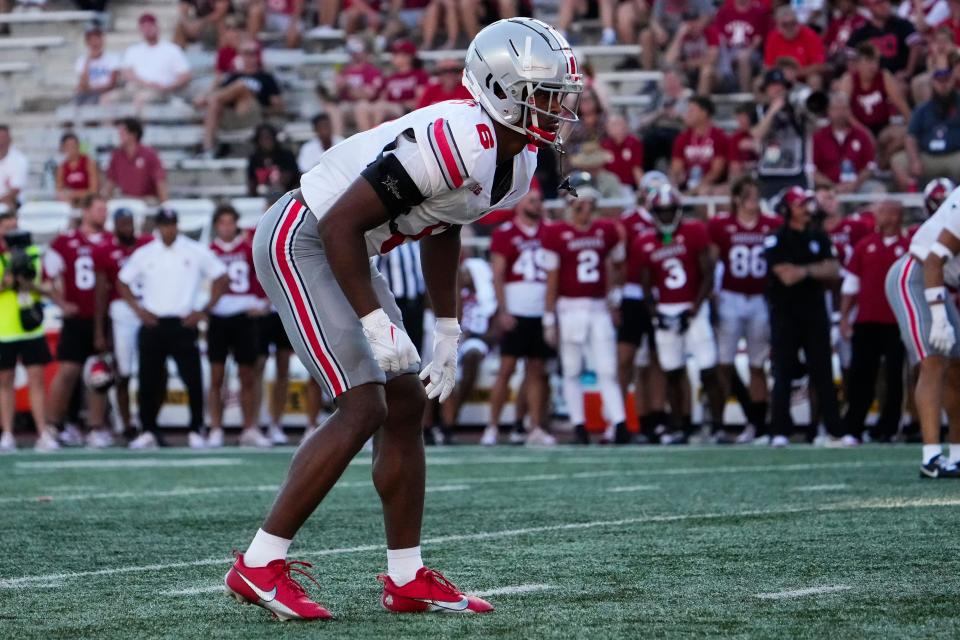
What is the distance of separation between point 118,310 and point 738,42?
6.06 metres

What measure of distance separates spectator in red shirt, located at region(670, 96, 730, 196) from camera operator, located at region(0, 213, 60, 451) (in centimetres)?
Result: 524

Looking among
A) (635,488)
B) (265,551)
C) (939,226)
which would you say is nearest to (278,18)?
(635,488)

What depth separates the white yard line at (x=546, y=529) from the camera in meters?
5.14

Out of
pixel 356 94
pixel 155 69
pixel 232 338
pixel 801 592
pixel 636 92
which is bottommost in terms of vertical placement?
pixel 801 592

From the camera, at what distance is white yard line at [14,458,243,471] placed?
10023mm

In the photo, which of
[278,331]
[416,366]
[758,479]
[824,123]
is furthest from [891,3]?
[416,366]

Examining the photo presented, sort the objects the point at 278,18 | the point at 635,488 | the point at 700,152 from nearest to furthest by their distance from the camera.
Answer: the point at 635,488, the point at 700,152, the point at 278,18

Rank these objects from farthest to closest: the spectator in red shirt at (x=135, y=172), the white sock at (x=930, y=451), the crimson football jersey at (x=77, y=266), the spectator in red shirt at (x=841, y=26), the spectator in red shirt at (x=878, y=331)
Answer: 1. the spectator in red shirt at (x=135, y=172)
2. the spectator in red shirt at (x=841, y=26)
3. the crimson football jersey at (x=77, y=266)
4. the spectator in red shirt at (x=878, y=331)
5. the white sock at (x=930, y=451)

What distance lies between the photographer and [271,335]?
13203 millimetres

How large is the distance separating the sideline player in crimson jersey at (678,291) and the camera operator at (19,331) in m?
4.45

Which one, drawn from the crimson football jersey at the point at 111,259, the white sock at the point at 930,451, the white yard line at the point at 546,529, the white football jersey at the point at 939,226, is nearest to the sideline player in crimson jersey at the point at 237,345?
the crimson football jersey at the point at 111,259

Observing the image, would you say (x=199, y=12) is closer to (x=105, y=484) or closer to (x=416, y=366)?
(x=105, y=484)

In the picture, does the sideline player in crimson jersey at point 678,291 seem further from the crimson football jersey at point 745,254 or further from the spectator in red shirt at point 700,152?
the spectator in red shirt at point 700,152

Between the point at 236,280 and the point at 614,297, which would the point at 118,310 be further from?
the point at 614,297
